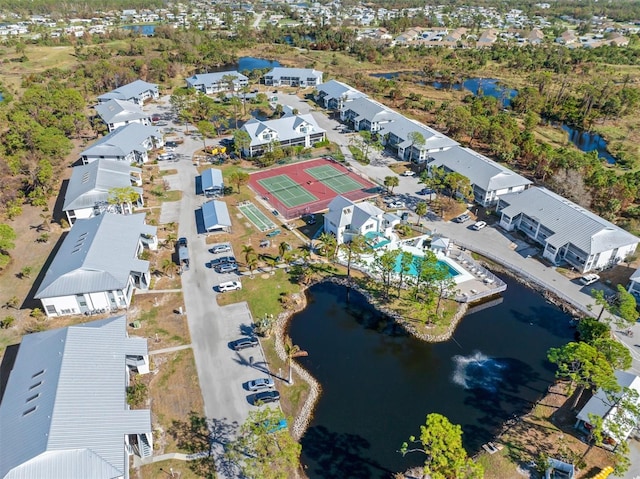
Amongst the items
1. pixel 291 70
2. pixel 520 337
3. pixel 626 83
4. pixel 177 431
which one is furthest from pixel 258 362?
pixel 626 83

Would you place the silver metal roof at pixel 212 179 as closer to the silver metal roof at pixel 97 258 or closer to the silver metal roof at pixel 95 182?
the silver metal roof at pixel 95 182

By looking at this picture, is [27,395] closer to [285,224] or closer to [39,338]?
[39,338]

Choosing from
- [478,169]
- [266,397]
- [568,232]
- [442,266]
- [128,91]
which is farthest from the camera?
[128,91]

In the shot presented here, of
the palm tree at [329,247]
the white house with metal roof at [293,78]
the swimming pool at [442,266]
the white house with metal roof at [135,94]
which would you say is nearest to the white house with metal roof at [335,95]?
the white house with metal roof at [293,78]

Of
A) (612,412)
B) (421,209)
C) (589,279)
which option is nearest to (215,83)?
(421,209)

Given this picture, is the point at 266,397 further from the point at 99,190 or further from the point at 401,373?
the point at 99,190

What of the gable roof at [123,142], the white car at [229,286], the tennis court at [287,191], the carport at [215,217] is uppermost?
the gable roof at [123,142]

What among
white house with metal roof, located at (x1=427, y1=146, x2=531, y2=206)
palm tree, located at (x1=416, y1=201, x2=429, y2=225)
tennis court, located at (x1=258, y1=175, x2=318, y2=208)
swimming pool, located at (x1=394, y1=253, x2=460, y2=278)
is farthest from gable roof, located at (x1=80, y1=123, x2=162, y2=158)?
white house with metal roof, located at (x1=427, y1=146, x2=531, y2=206)
